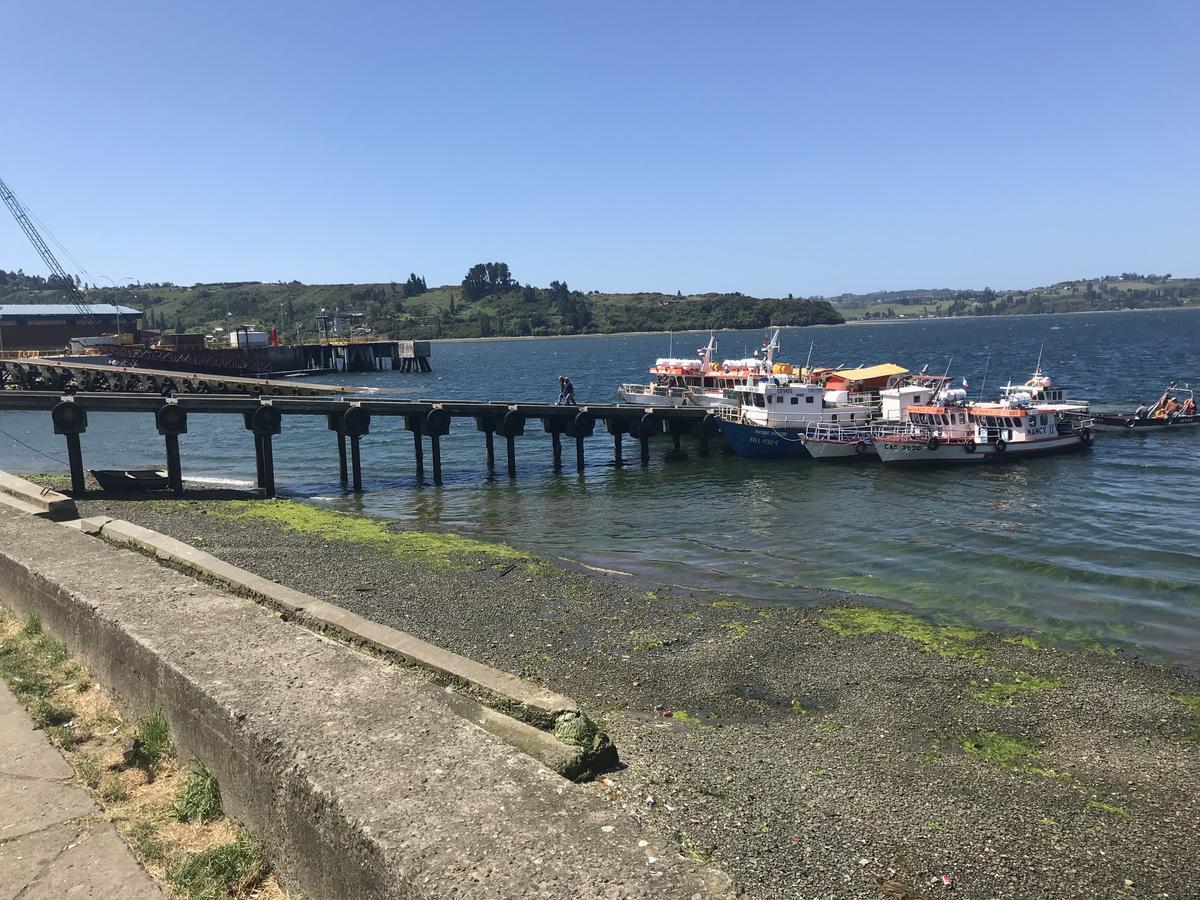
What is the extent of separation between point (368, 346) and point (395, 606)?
11679 centimetres

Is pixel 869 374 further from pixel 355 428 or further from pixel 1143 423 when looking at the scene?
pixel 355 428

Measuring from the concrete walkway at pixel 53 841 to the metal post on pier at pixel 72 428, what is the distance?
80.3ft

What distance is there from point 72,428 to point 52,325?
121220mm

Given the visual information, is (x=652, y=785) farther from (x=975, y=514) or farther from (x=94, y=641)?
(x=975, y=514)

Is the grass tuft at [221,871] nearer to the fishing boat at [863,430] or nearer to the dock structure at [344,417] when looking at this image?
the dock structure at [344,417]

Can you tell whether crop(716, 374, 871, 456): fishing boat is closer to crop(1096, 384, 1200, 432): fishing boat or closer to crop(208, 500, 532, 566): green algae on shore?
crop(1096, 384, 1200, 432): fishing boat

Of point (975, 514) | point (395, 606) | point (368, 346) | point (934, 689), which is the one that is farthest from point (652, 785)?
point (368, 346)

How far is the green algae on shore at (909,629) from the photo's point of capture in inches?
612

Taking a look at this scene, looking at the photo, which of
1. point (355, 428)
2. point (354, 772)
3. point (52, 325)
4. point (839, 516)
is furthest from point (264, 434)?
point (52, 325)

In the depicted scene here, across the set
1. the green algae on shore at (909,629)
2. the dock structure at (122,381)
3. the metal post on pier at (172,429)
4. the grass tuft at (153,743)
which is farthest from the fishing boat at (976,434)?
the dock structure at (122,381)

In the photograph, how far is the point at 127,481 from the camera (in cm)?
2891

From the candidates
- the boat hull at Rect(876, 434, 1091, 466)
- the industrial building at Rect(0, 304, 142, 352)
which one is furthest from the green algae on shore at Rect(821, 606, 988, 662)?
the industrial building at Rect(0, 304, 142, 352)

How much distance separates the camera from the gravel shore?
8.30m

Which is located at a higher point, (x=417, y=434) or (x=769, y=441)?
(x=417, y=434)
